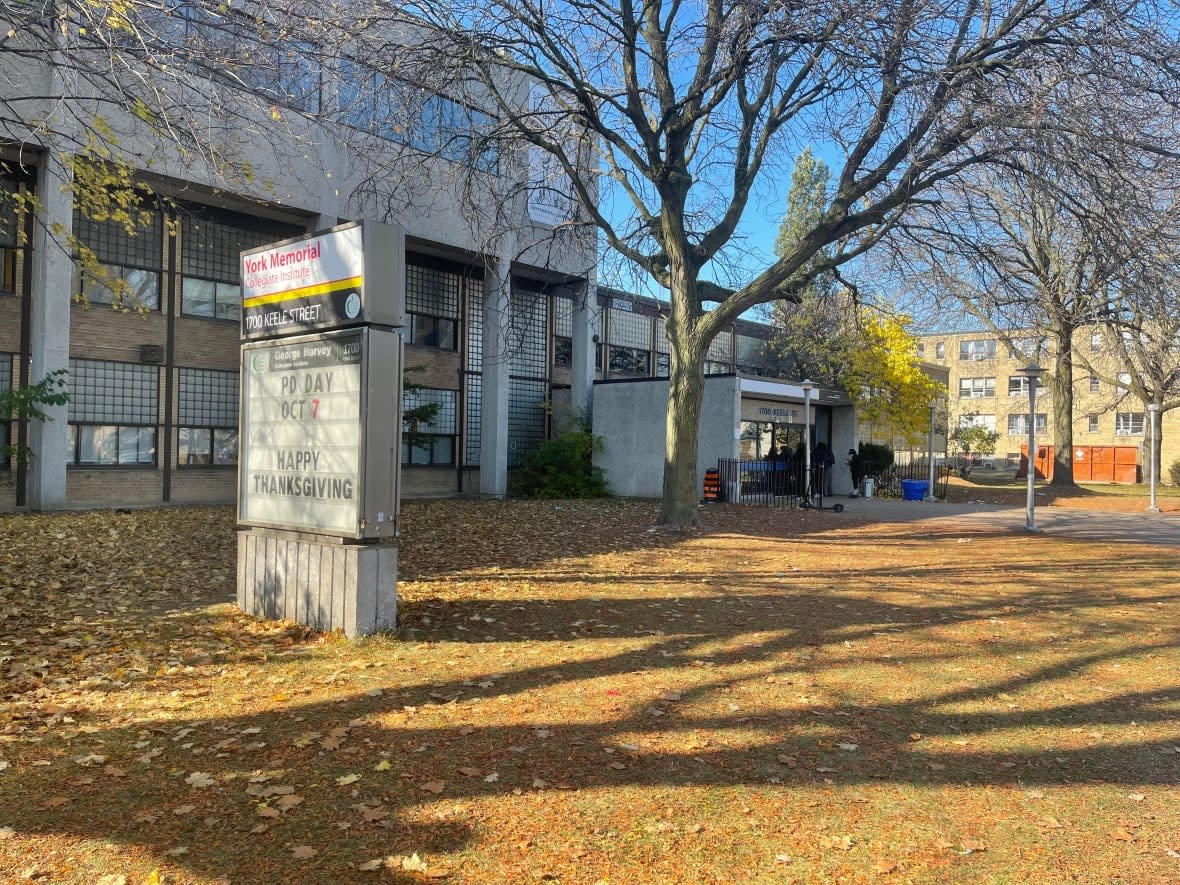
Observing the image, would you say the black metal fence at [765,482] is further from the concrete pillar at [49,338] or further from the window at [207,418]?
the concrete pillar at [49,338]

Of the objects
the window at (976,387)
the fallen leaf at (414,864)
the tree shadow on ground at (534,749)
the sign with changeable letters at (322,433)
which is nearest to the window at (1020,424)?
the window at (976,387)

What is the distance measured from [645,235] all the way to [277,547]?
459 inches

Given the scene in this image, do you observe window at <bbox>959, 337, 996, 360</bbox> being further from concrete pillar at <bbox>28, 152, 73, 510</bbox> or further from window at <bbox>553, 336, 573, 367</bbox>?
concrete pillar at <bbox>28, 152, 73, 510</bbox>

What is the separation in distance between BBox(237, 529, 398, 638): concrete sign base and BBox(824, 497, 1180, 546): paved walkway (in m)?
14.4

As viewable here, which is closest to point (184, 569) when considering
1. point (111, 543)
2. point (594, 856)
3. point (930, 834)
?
point (111, 543)

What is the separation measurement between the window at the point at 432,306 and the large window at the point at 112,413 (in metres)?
7.62

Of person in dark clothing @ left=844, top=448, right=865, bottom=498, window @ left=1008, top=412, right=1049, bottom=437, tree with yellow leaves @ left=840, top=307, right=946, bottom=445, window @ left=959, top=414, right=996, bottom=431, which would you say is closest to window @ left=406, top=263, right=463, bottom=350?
person in dark clothing @ left=844, top=448, right=865, bottom=498

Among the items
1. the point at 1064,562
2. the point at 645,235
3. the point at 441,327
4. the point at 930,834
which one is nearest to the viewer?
the point at 930,834

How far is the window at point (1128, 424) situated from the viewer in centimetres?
6200

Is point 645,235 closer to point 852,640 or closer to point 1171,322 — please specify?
point 1171,322

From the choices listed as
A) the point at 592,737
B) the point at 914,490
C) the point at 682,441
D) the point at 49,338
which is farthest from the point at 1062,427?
the point at 592,737

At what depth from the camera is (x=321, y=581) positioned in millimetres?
7316

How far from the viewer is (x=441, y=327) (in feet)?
87.7

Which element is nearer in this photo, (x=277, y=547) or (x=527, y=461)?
(x=277, y=547)
